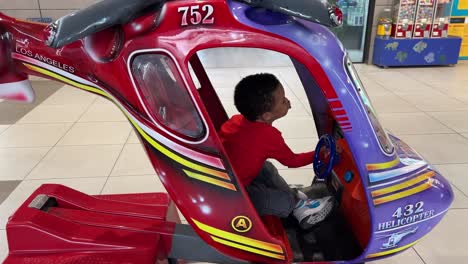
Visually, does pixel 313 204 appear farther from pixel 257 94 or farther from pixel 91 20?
pixel 91 20

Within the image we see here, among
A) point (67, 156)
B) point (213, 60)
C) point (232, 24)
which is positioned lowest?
point (213, 60)

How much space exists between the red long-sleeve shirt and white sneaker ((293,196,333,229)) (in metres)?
0.20

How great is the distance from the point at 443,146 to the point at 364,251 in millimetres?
1901

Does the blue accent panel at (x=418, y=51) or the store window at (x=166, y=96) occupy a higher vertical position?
the store window at (x=166, y=96)

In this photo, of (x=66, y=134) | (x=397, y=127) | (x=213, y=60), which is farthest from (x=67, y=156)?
(x=213, y=60)

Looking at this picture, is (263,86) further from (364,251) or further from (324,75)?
(364,251)

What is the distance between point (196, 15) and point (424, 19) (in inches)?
205

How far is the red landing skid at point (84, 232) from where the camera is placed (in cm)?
144

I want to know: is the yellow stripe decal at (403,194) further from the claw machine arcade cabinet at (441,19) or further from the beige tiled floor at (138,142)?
the claw machine arcade cabinet at (441,19)

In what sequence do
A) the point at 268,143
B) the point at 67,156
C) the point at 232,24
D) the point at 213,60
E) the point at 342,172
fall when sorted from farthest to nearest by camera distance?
the point at 213,60, the point at 67,156, the point at 342,172, the point at 268,143, the point at 232,24

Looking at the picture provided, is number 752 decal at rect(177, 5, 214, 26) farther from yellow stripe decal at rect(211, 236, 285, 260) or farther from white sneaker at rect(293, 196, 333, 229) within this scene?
white sneaker at rect(293, 196, 333, 229)

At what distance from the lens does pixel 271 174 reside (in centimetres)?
170

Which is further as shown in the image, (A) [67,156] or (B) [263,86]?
(A) [67,156]

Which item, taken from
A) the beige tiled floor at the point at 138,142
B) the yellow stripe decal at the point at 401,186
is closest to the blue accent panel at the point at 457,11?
the beige tiled floor at the point at 138,142
